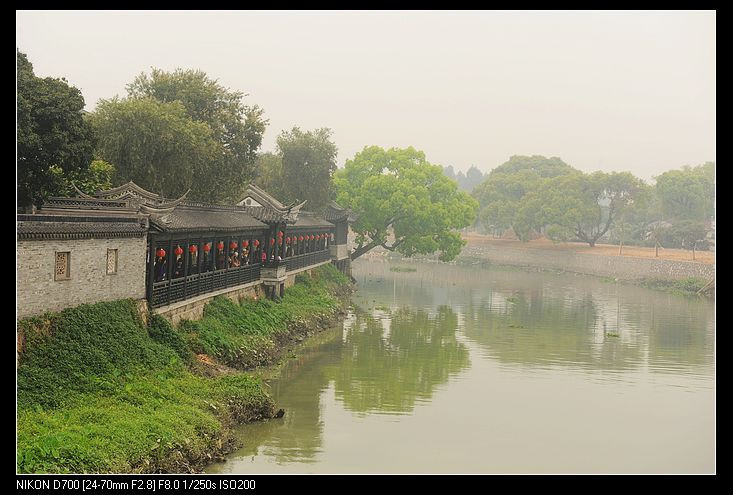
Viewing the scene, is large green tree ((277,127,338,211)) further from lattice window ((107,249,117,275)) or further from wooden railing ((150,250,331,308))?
lattice window ((107,249,117,275))

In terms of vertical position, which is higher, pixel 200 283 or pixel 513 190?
pixel 513 190

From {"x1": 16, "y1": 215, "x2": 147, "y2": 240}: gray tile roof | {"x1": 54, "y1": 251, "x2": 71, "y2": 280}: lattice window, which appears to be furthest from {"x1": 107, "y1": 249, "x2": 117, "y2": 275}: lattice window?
{"x1": 54, "y1": 251, "x2": 71, "y2": 280}: lattice window

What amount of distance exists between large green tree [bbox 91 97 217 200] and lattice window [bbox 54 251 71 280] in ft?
50.3

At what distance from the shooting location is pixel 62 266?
58.3ft

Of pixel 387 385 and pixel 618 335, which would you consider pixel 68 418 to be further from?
pixel 618 335

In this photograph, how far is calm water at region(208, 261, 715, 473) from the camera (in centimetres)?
1853

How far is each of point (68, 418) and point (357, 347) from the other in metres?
18.5

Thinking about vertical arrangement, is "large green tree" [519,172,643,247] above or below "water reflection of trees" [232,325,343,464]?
above

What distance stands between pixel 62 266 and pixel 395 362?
50.4 feet

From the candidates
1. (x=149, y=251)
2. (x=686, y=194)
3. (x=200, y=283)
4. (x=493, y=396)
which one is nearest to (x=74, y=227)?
(x=149, y=251)

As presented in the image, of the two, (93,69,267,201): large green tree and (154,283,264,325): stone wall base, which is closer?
(154,283,264,325): stone wall base

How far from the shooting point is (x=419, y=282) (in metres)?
63.8

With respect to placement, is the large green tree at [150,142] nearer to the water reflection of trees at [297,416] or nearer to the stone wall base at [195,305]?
the stone wall base at [195,305]

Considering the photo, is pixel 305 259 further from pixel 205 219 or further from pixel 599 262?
pixel 599 262
